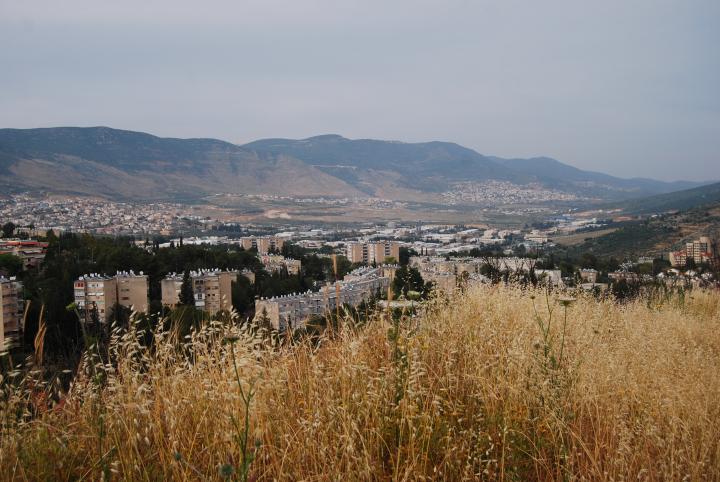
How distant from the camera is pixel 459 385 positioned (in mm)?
2572

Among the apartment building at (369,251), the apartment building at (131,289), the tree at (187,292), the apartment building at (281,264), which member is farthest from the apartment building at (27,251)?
the apartment building at (369,251)

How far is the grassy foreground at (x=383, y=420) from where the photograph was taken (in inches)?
73.1

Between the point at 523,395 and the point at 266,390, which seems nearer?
the point at 266,390

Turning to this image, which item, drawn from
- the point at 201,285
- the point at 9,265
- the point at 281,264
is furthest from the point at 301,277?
the point at 9,265

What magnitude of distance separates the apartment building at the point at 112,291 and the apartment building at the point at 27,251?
213 inches

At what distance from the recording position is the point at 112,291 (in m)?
18.5

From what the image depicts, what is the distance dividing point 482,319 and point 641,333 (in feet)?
3.60

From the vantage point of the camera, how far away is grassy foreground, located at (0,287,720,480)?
6.09 feet

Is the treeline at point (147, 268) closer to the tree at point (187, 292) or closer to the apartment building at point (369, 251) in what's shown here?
the tree at point (187, 292)

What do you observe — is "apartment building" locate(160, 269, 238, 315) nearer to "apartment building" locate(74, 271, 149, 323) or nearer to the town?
the town

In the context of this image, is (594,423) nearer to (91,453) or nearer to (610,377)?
(610,377)

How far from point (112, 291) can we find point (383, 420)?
724 inches

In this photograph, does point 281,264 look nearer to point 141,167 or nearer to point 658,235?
point 658,235

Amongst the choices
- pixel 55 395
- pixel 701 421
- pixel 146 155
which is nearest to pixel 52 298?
pixel 55 395
